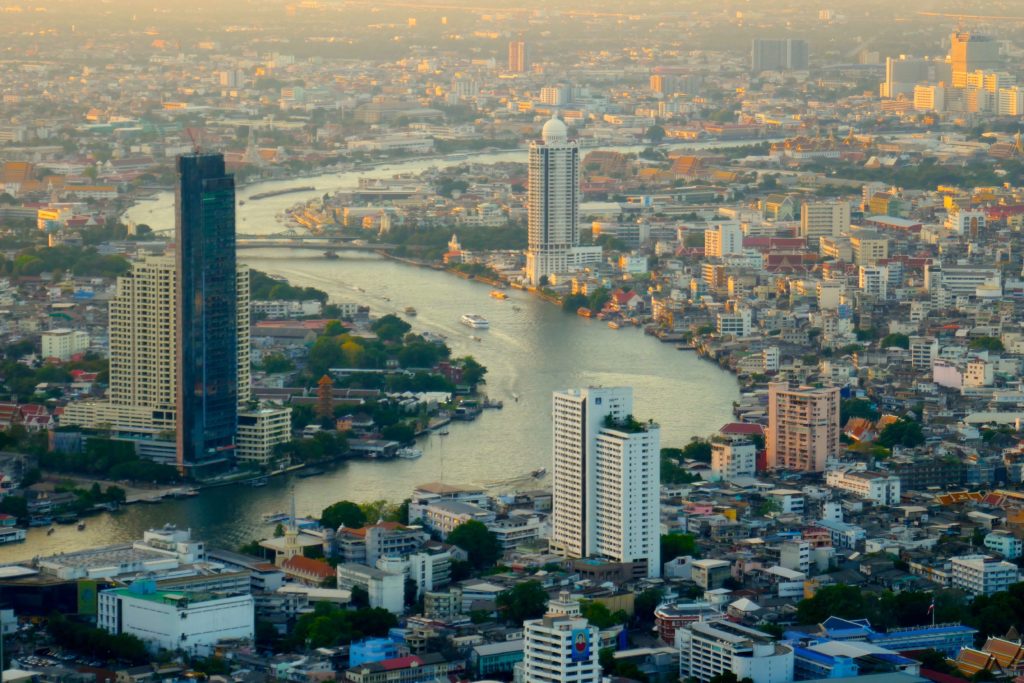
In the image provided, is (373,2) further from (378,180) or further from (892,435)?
(892,435)

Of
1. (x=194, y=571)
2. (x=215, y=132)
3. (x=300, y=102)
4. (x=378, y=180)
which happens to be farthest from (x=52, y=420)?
(x=300, y=102)

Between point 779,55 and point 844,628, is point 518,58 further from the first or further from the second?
point 844,628

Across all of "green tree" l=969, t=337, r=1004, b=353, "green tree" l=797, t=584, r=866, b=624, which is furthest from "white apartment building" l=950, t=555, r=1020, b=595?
"green tree" l=969, t=337, r=1004, b=353

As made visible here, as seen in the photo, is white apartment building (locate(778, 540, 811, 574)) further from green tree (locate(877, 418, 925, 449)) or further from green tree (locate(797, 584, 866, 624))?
green tree (locate(877, 418, 925, 449))

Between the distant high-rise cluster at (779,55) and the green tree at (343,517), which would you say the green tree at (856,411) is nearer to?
the green tree at (343,517)

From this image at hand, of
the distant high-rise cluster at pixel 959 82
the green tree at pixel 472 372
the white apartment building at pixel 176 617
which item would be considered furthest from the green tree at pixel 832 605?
the distant high-rise cluster at pixel 959 82
